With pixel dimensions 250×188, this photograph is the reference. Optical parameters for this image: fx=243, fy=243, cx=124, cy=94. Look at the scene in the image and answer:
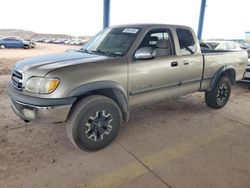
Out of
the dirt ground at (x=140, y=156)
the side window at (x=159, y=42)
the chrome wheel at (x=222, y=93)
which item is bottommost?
the dirt ground at (x=140, y=156)

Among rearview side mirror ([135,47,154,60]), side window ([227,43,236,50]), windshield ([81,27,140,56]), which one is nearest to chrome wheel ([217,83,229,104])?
rearview side mirror ([135,47,154,60])

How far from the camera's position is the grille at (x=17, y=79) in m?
3.32

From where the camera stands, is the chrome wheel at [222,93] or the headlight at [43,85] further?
the chrome wheel at [222,93]

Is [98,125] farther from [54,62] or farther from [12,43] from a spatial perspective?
[12,43]

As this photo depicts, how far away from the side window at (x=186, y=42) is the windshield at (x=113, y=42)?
99 cm

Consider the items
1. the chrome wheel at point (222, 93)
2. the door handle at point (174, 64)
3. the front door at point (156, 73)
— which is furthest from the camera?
the chrome wheel at point (222, 93)

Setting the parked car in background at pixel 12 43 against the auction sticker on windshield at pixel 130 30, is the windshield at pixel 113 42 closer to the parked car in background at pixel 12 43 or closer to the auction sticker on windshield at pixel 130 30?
the auction sticker on windshield at pixel 130 30

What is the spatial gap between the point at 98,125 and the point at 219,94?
3328mm

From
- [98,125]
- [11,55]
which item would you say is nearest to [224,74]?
[98,125]

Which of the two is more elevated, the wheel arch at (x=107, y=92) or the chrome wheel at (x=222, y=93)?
the wheel arch at (x=107, y=92)

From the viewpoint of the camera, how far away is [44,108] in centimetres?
303

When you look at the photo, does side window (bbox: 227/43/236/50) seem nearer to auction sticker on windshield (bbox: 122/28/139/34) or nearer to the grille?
auction sticker on windshield (bbox: 122/28/139/34)

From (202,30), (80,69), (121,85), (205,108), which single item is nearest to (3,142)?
(80,69)

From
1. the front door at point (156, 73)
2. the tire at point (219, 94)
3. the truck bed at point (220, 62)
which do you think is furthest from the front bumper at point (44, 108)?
the tire at point (219, 94)
